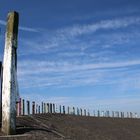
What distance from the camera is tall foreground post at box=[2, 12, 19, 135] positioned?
59.9 feet

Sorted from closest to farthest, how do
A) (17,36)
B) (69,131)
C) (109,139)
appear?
(17,36) < (69,131) < (109,139)

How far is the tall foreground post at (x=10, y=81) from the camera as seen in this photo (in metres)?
18.3

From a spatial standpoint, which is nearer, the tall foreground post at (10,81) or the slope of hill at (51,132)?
the tall foreground post at (10,81)

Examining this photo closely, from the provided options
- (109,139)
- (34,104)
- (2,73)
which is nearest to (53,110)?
(34,104)

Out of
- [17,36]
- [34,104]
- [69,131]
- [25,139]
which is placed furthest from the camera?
[34,104]

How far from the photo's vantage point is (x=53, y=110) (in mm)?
43812

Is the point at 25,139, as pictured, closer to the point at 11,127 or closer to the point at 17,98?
the point at 11,127

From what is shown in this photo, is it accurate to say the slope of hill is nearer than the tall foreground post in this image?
No

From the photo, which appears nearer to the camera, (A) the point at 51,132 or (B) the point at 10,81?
(B) the point at 10,81

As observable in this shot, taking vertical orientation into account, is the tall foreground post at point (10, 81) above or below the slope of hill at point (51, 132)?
above

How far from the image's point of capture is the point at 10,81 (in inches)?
728

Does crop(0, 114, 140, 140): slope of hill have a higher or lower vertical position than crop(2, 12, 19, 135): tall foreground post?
lower

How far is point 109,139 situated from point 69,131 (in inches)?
147

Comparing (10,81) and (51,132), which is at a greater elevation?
(10,81)
